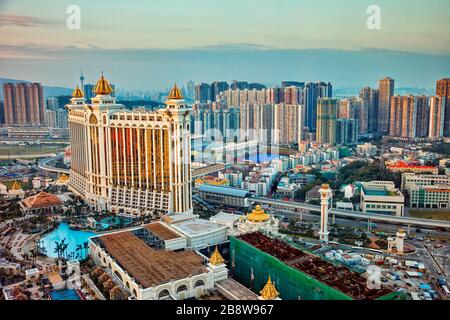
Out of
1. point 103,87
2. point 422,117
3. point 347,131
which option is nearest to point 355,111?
point 347,131

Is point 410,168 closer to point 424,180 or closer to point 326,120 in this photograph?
point 424,180

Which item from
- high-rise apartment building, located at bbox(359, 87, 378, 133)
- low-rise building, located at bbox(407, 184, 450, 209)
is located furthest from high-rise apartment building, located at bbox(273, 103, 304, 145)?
low-rise building, located at bbox(407, 184, 450, 209)

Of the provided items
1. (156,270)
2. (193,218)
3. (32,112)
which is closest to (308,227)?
(193,218)

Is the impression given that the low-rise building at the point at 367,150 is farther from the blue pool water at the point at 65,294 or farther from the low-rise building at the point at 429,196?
the blue pool water at the point at 65,294

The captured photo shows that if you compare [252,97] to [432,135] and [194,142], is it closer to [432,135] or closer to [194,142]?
[194,142]

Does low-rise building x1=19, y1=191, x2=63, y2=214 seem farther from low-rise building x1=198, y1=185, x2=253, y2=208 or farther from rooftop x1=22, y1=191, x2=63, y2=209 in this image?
low-rise building x1=198, y1=185, x2=253, y2=208

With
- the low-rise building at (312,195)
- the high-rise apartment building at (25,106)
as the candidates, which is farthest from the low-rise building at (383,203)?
the high-rise apartment building at (25,106)
